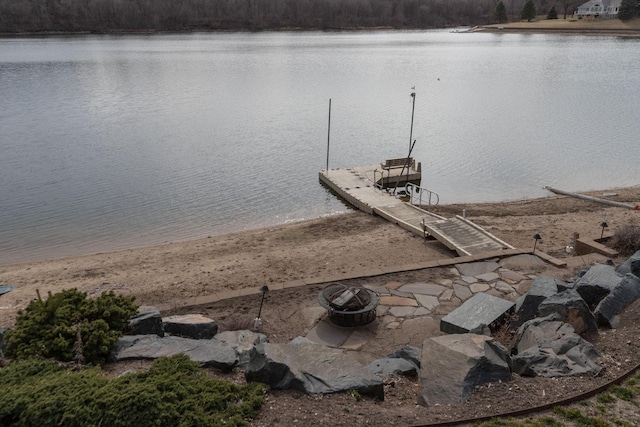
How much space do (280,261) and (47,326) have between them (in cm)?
560

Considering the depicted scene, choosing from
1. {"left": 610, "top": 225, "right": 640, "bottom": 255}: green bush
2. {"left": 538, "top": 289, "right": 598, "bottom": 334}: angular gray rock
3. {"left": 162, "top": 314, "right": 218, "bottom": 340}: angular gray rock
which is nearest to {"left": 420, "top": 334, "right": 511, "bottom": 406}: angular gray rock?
{"left": 538, "top": 289, "right": 598, "bottom": 334}: angular gray rock

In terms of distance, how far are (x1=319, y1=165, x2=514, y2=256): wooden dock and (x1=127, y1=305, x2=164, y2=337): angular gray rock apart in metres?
6.36

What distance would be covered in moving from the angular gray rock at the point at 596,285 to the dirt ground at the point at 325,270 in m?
0.41

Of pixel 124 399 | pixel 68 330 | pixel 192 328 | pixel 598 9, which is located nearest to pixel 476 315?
pixel 192 328

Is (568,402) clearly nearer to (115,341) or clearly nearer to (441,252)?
(115,341)

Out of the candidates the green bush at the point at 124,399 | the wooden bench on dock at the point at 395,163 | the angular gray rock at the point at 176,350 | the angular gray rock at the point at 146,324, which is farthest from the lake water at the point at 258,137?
the green bush at the point at 124,399

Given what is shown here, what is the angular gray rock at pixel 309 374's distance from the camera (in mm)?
5246

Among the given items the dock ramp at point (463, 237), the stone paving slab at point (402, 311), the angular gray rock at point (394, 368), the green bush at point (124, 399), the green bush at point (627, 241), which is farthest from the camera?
the dock ramp at point (463, 237)

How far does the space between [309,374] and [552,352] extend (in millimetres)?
2824

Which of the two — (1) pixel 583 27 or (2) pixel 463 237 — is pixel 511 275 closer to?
(2) pixel 463 237

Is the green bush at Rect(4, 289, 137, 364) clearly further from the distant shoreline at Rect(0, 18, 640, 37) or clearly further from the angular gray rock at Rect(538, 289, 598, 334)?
the distant shoreline at Rect(0, 18, 640, 37)

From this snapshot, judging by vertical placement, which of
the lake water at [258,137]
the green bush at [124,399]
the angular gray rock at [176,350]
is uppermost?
the green bush at [124,399]

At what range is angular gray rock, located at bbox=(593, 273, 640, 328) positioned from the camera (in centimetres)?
672

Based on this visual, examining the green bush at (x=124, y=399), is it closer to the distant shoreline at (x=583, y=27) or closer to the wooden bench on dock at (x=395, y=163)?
the wooden bench on dock at (x=395, y=163)
